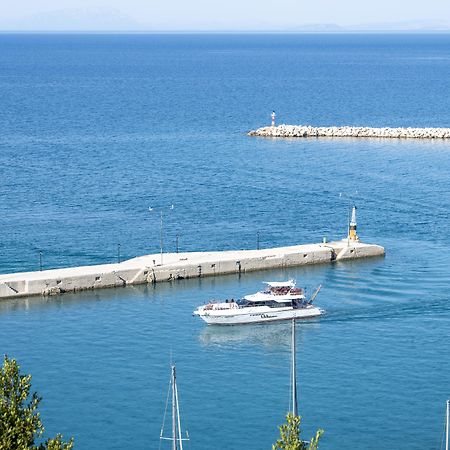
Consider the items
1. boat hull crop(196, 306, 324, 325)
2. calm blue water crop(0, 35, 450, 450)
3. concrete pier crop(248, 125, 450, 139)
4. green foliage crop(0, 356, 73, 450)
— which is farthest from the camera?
concrete pier crop(248, 125, 450, 139)

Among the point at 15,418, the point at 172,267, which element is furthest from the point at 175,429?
the point at 172,267

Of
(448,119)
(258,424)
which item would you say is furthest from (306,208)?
(448,119)

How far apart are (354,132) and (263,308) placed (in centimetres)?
8291

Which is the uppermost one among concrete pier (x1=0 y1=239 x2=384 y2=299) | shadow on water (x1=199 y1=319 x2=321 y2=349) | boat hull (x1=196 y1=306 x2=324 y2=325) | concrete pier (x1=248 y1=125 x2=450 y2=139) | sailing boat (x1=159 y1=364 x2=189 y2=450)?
concrete pier (x1=248 y1=125 x2=450 y2=139)

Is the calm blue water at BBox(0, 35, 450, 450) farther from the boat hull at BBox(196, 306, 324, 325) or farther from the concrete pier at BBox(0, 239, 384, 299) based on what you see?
the concrete pier at BBox(0, 239, 384, 299)

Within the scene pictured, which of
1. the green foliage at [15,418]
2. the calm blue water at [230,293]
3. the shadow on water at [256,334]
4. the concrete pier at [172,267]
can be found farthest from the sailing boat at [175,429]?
the concrete pier at [172,267]

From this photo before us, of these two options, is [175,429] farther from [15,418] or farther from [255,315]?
[255,315]

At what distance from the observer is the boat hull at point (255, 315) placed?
7364 cm

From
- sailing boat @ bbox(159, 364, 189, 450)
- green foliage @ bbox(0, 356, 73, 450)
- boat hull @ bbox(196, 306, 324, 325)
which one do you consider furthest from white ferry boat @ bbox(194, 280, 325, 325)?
green foliage @ bbox(0, 356, 73, 450)

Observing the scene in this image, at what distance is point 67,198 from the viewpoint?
109188 mm

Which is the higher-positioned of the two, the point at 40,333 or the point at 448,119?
the point at 448,119

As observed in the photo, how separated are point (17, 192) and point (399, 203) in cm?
3457

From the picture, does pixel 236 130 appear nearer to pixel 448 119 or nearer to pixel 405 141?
pixel 405 141

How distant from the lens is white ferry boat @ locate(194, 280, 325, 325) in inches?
2906
